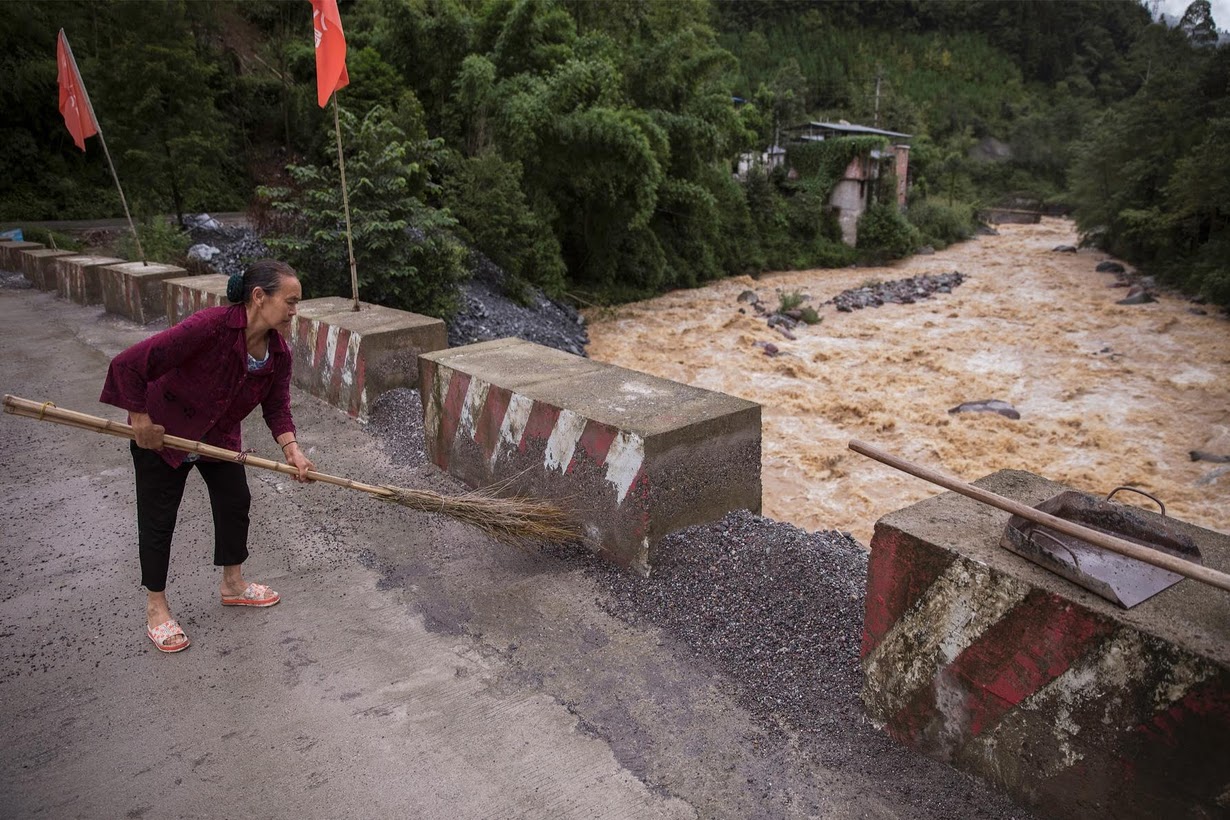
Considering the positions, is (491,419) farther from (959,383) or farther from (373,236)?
(959,383)

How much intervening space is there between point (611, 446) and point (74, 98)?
9.50m

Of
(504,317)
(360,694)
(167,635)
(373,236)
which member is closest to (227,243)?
(504,317)

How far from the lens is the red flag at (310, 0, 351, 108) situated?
18.4 ft

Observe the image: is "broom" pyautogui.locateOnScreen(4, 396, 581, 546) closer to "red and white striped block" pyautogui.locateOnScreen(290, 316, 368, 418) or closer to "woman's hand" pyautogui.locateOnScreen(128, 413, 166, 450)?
"woman's hand" pyautogui.locateOnScreen(128, 413, 166, 450)

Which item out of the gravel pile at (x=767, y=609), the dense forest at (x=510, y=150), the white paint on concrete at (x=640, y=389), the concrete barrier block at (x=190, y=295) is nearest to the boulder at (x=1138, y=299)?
the dense forest at (x=510, y=150)

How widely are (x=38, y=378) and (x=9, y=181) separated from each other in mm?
22184

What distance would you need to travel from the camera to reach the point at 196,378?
9.59ft

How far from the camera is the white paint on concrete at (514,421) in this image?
3650 millimetres

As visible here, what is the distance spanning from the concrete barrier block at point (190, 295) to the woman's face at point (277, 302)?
13.8 feet

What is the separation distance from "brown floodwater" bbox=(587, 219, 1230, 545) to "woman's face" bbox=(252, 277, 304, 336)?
19.2 feet

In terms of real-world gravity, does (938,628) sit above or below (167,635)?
above

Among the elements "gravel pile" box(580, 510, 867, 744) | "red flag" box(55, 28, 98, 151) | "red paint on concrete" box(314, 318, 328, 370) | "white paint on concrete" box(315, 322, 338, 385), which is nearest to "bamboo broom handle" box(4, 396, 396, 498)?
"gravel pile" box(580, 510, 867, 744)

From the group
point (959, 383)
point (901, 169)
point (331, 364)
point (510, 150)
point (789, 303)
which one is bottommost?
point (959, 383)

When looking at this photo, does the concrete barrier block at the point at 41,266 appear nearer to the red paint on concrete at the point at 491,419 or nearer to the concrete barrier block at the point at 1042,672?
the red paint on concrete at the point at 491,419
